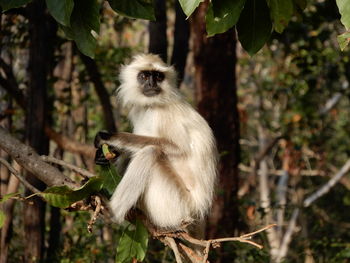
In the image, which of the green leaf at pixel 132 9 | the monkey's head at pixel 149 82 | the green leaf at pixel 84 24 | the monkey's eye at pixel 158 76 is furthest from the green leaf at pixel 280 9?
the monkey's eye at pixel 158 76

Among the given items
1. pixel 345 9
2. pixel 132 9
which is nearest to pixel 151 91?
pixel 132 9

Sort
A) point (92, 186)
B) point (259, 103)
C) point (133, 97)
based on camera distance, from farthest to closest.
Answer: point (259, 103) → point (133, 97) → point (92, 186)

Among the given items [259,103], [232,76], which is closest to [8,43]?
[232,76]

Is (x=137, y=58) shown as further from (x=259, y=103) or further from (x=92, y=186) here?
(x=259, y=103)

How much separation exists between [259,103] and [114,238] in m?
6.39

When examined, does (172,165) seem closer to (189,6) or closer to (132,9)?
(132,9)

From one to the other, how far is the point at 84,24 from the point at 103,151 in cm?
122

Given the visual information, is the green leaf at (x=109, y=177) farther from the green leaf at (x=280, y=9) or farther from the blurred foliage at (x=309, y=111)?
the blurred foliage at (x=309, y=111)

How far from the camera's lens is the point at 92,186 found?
2.86 metres

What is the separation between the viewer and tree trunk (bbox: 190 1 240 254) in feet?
19.8

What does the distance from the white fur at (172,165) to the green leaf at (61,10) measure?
1.65 m

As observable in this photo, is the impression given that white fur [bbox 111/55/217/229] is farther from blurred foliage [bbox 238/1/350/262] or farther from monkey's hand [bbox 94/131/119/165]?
blurred foliage [bbox 238/1/350/262]

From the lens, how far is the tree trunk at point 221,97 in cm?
604

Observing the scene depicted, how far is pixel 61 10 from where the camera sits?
2.16 meters
